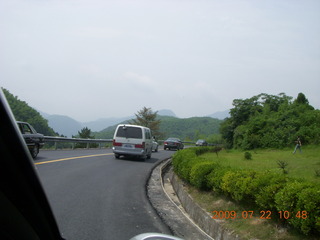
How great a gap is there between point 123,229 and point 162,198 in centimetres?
353

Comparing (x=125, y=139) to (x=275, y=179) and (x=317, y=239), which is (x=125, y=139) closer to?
(x=275, y=179)

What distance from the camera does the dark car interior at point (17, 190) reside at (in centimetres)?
135

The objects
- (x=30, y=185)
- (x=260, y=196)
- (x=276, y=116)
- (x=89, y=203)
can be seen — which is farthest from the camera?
(x=276, y=116)

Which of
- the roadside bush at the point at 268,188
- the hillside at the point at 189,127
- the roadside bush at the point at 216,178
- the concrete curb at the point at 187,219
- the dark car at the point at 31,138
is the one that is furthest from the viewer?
the hillside at the point at 189,127

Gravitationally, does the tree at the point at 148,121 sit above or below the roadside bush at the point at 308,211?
above

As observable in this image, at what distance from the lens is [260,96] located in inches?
1750

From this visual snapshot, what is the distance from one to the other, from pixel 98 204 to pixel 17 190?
6471 mm

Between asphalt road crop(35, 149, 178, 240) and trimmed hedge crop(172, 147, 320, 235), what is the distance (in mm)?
1568

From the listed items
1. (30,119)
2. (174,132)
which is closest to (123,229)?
(30,119)

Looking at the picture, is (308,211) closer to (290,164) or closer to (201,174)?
(201,174)
